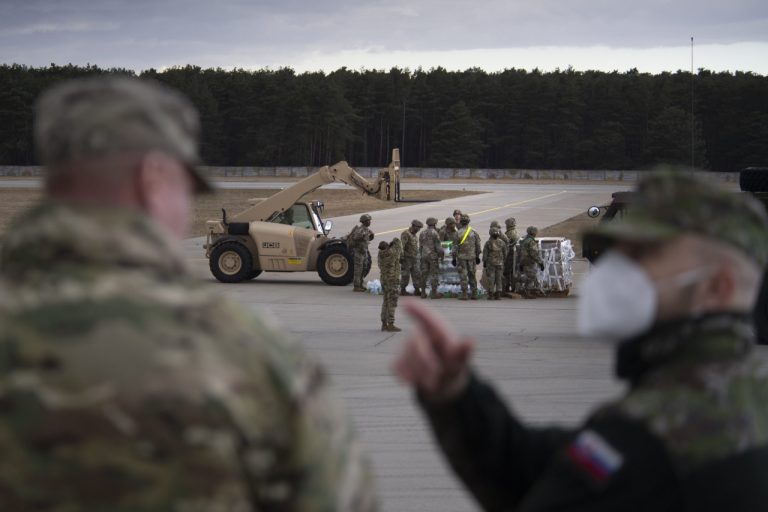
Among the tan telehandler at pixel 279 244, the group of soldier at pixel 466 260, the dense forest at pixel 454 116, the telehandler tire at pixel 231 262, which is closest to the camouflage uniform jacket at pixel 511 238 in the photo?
the group of soldier at pixel 466 260

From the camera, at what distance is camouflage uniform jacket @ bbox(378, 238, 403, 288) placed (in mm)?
18516

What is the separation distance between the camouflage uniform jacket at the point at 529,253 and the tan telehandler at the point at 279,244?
3427 millimetres

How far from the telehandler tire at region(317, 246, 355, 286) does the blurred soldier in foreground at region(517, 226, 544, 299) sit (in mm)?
3822

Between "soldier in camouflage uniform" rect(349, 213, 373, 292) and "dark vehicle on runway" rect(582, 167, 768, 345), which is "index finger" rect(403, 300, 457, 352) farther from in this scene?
"soldier in camouflage uniform" rect(349, 213, 373, 292)

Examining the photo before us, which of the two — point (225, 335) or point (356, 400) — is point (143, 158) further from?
point (356, 400)

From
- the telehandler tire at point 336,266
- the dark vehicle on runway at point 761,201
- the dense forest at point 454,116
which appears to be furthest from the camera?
the dense forest at point 454,116

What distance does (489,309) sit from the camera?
22.3 metres

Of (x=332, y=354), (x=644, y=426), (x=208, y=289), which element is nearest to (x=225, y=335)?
(x=208, y=289)

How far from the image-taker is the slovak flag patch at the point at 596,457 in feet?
7.60

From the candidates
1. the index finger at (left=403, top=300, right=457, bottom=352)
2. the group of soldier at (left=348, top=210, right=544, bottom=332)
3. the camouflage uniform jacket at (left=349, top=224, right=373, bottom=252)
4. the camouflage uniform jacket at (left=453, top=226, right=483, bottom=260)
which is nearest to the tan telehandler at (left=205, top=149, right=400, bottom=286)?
the camouflage uniform jacket at (left=349, top=224, right=373, bottom=252)

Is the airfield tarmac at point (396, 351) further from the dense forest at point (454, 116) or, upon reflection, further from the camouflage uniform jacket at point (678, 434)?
the dense forest at point (454, 116)

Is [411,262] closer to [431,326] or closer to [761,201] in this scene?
[761,201]

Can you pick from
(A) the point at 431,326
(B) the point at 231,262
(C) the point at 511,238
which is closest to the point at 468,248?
(C) the point at 511,238

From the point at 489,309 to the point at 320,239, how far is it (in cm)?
554
